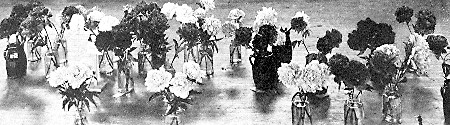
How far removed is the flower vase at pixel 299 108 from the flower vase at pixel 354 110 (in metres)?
0.20

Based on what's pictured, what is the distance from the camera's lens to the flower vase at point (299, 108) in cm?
353

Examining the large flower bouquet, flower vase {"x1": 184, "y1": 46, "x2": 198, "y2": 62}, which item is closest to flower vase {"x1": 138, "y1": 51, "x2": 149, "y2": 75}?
flower vase {"x1": 184, "y1": 46, "x2": 198, "y2": 62}

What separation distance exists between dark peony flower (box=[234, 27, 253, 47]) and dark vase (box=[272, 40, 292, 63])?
169mm

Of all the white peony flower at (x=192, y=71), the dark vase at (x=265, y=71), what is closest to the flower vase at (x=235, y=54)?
the dark vase at (x=265, y=71)

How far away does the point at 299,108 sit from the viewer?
355 centimetres

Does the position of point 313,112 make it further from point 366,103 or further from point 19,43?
point 19,43

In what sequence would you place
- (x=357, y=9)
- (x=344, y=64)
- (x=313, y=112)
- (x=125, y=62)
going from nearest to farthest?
(x=344, y=64), (x=313, y=112), (x=125, y=62), (x=357, y=9)

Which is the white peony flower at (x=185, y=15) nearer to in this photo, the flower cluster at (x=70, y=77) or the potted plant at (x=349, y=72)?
the flower cluster at (x=70, y=77)

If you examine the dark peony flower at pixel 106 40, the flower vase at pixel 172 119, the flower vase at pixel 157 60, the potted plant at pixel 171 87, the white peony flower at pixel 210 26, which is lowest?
the flower vase at pixel 172 119

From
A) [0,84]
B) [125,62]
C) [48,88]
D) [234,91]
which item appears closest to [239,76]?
[234,91]

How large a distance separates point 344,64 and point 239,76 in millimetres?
1285

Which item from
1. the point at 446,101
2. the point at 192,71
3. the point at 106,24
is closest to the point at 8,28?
the point at 106,24

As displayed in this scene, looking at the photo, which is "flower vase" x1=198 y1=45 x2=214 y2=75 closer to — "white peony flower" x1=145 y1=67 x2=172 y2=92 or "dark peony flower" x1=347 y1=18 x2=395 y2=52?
"dark peony flower" x1=347 y1=18 x2=395 y2=52

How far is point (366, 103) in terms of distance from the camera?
158 inches
